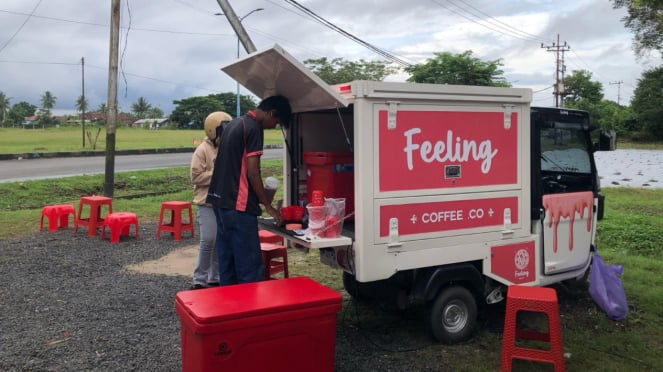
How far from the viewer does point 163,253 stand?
767cm

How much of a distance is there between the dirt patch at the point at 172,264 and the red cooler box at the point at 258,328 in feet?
11.4

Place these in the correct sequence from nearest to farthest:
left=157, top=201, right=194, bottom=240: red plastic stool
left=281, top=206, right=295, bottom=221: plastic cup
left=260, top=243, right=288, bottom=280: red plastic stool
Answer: left=281, top=206, right=295, bottom=221: plastic cup
left=260, top=243, right=288, bottom=280: red plastic stool
left=157, top=201, right=194, bottom=240: red plastic stool

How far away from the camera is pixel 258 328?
3.12m

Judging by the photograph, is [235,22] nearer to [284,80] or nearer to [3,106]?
[284,80]

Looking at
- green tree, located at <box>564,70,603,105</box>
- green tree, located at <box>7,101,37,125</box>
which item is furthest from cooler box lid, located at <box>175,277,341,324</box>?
green tree, located at <box>7,101,37,125</box>

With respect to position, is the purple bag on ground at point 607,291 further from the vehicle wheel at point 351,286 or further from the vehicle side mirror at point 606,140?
the vehicle wheel at point 351,286

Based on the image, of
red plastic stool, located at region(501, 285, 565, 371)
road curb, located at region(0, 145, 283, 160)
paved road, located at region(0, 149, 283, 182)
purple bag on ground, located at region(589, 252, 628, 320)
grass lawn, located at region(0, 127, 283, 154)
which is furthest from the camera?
grass lawn, located at region(0, 127, 283, 154)

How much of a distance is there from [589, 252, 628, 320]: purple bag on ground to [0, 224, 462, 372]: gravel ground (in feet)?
5.47

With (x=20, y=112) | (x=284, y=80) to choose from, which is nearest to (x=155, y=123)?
(x=20, y=112)

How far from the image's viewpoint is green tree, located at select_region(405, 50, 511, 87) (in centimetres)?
2572

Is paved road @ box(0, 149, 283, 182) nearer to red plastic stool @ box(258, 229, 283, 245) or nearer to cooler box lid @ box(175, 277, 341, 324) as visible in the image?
red plastic stool @ box(258, 229, 283, 245)

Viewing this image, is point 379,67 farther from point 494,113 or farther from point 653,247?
point 494,113

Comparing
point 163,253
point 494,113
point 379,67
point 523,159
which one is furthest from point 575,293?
point 379,67

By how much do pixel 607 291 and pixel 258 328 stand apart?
354 cm
